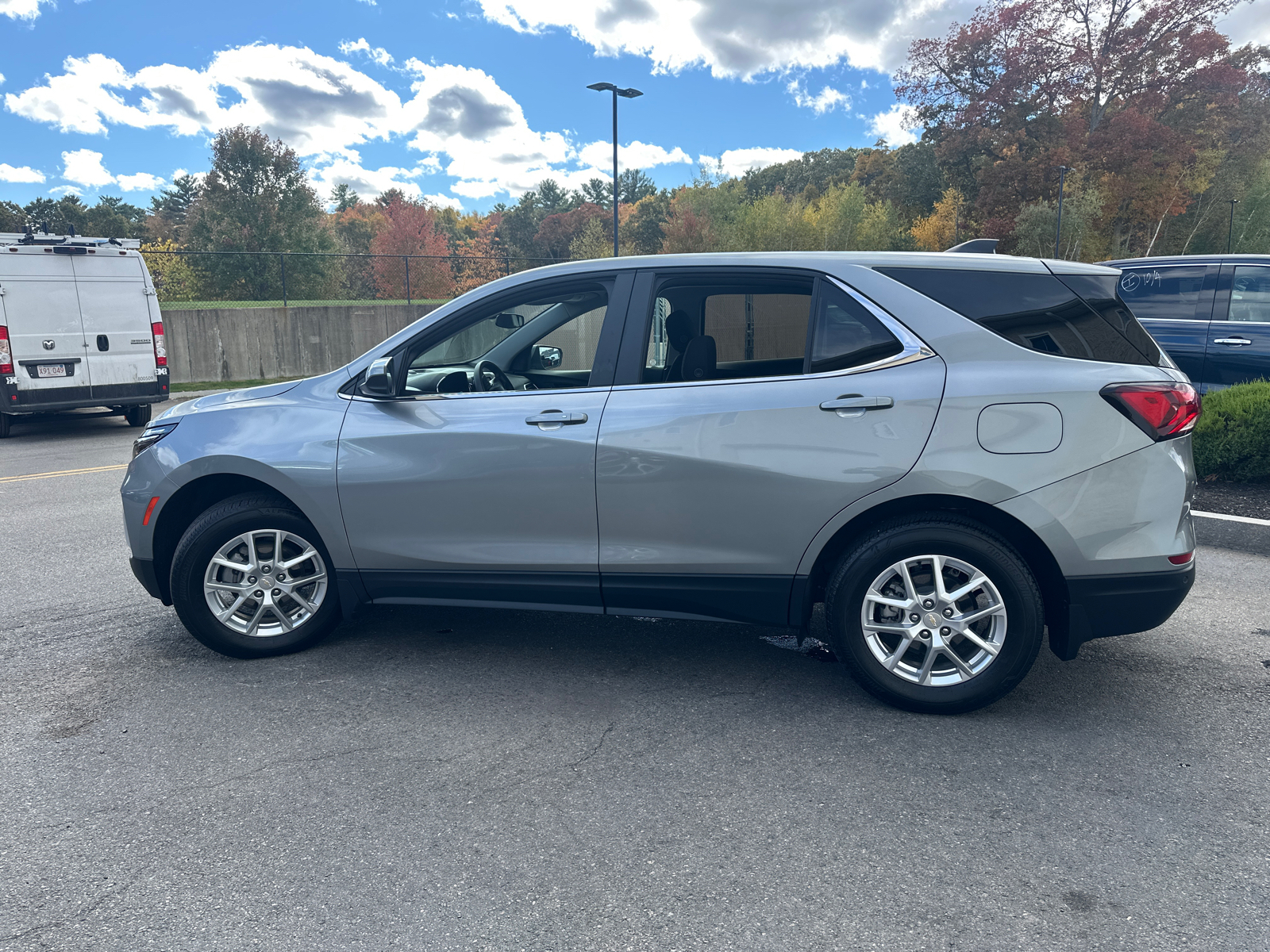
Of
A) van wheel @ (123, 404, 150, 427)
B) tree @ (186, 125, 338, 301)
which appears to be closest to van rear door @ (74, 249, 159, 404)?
van wheel @ (123, 404, 150, 427)

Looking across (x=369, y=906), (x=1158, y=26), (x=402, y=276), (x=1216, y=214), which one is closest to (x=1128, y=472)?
(x=369, y=906)

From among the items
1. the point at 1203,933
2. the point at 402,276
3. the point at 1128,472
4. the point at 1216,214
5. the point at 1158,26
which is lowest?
the point at 1203,933

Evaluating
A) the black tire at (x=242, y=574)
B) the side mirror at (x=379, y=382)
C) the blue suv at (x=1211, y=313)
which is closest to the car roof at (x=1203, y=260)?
the blue suv at (x=1211, y=313)

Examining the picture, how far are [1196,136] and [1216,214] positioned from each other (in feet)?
33.7

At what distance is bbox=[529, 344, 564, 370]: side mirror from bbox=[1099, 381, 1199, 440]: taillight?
2.39 meters

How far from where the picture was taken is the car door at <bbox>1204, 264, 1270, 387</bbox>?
841 centimetres

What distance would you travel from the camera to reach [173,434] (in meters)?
4.23

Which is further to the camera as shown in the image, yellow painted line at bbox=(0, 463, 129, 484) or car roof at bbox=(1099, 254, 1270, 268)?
yellow painted line at bbox=(0, 463, 129, 484)

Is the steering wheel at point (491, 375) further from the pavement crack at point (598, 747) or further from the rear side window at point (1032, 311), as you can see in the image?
the rear side window at point (1032, 311)

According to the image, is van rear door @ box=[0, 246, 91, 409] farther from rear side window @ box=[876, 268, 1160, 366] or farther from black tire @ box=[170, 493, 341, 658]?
rear side window @ box=[876, 268, 1160, 366]

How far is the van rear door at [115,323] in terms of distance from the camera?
1191 centimetres

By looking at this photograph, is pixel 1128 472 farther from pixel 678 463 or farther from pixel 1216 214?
pixel 1216 214

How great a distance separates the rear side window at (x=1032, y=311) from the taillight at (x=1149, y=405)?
0.14 meters

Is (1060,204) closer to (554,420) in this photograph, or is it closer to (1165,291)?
(1165,291)
